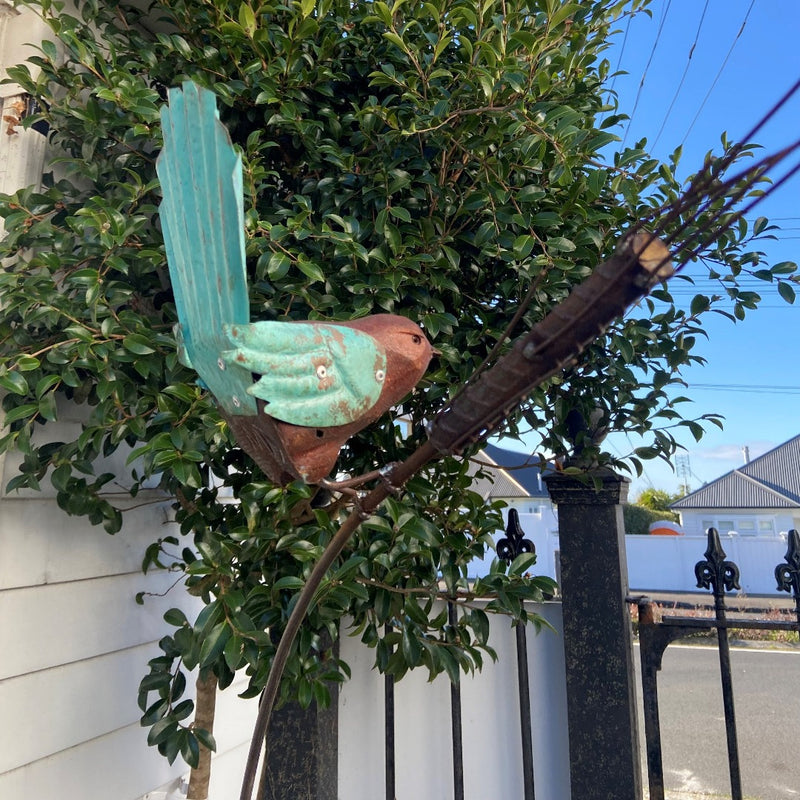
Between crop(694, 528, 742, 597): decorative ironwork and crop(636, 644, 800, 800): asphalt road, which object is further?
crop(636, 644, 800, 800): asphalt road

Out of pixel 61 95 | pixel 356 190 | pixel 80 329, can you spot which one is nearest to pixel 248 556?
pixel 80 329

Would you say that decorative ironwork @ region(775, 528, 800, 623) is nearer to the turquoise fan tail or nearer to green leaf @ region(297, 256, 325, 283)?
green leaf @ region(297, 256, 325, 283)

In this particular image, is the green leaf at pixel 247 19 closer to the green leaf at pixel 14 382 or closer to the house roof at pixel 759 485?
the green leaf at pixel 14 382

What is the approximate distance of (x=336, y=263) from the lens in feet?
5.01

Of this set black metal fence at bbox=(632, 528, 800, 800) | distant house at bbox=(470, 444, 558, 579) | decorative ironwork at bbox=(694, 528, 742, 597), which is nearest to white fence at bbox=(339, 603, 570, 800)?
black metal fence at bbox=(632, 528, 800, 800)

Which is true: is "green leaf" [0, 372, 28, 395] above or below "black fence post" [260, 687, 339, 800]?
above

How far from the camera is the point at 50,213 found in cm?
172

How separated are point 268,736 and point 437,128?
1.74 m

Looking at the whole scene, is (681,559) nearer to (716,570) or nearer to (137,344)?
(716,570)

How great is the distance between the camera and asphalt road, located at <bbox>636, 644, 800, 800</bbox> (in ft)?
14.0

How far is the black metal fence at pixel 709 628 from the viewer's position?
1.77m

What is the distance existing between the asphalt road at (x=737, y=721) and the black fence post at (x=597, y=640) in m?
1.98

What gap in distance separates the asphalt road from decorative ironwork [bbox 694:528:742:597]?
2101 mm

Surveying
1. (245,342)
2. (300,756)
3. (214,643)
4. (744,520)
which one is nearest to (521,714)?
(300,756)
